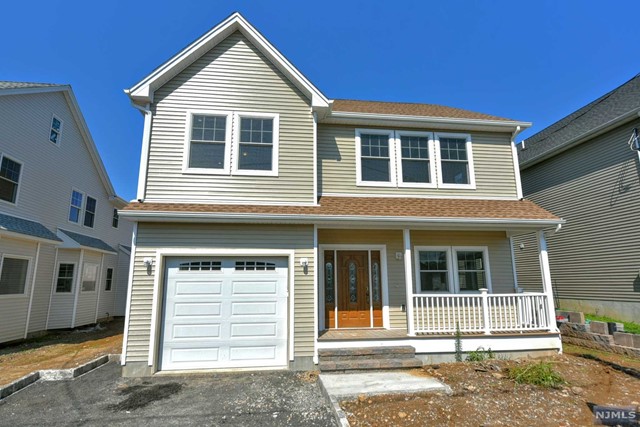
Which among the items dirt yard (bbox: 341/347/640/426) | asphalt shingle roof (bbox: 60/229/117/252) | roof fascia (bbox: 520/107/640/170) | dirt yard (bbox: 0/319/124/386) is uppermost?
roof fascia (bbox: 520/107/640/170)

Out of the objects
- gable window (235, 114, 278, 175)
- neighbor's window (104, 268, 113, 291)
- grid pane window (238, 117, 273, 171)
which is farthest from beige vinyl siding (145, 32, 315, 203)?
neighbor's window (104, 268, 113, 291)

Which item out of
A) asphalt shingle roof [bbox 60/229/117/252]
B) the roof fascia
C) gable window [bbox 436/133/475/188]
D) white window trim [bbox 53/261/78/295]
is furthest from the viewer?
asphalt shingle roof [bbox 60/229/117/252]

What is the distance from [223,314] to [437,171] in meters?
6.76

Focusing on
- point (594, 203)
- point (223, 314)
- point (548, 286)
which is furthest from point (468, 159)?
point (223, 314)

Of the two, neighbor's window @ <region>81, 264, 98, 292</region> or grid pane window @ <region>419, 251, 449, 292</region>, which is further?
neighbor's window @ <region>81, 264, 98, 292</region>

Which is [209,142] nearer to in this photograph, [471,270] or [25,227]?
[25,227]

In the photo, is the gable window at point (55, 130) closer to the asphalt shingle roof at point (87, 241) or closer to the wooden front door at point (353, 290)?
the asphalt shingle roof at point (87, 241)

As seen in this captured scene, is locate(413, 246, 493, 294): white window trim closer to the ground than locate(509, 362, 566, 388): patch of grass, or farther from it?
farther from it

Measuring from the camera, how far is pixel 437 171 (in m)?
9.17

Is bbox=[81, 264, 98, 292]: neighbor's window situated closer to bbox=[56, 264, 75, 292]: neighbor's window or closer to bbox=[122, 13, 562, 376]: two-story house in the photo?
bbox=[56, 264, 75, 292]: neighbor's window

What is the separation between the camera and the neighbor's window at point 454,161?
9258 millimetres

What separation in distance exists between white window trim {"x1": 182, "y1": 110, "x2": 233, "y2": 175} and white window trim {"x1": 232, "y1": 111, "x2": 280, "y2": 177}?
0.39 feet

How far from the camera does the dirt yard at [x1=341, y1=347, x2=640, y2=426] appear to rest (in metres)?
4.54

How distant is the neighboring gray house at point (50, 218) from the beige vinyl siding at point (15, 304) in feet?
0.10
